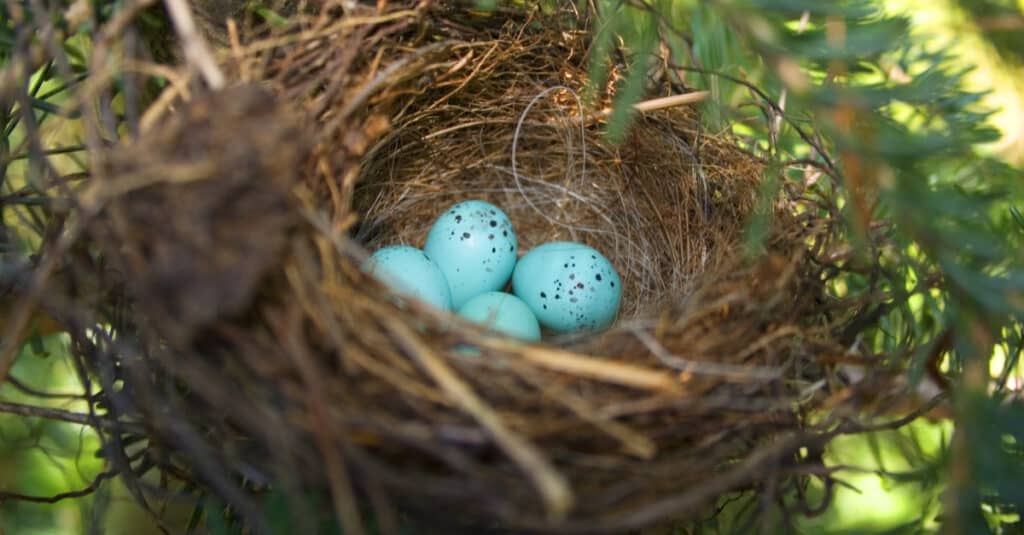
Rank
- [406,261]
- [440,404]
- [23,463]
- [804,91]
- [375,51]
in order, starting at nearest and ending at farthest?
[804,91]
[440,404]
[375,51]
[406,261]
[23,463]

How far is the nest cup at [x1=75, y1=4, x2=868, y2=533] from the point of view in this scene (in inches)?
24.7

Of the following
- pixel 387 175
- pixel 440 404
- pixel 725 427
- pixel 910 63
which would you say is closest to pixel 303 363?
pixel 440 404

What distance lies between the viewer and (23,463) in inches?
48.4

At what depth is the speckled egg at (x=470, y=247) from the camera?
124 centimetres

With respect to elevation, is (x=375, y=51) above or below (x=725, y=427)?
above

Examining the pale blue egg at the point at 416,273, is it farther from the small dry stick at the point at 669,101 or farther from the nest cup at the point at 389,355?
the small dry stick at the point at 669,101

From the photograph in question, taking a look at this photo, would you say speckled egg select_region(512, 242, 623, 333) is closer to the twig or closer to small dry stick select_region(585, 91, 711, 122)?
small dry stick select_region(585, 91, 711, 122)

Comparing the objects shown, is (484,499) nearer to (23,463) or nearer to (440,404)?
(440,404)

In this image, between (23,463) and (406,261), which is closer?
(406,261)

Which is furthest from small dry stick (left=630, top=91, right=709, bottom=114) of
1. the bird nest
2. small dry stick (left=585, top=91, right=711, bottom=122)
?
the bird nest

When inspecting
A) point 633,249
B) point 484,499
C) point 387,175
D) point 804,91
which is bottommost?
point 484,499

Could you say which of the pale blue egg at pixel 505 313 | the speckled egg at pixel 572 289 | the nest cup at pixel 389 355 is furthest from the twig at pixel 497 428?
the speckled egg at pixel 572 289

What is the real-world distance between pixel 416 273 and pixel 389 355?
16.5 inches

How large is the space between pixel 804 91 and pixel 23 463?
1.26 meters
